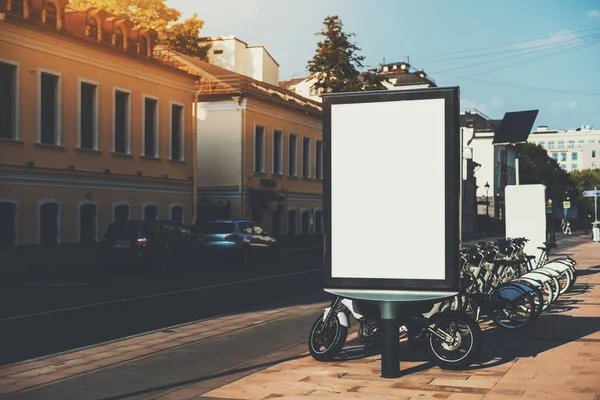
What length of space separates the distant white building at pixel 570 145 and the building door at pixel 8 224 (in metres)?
162

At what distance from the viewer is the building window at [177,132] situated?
3988 centimetres

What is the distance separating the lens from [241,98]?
44.5m

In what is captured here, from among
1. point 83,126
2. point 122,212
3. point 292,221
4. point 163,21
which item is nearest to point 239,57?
point 163,21

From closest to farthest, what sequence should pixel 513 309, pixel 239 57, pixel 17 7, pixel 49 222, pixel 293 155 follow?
pixel 513 309 → pixel 17 7 → pixel 49 222 → pixel 293 155 → pixel 239 57

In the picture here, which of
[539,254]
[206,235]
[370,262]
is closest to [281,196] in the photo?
[206,235]

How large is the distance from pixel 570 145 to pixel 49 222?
168 m

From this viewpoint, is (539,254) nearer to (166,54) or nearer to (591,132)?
(166,54)

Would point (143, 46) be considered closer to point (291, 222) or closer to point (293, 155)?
point (293, 155)

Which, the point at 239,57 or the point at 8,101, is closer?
the point at 8,101

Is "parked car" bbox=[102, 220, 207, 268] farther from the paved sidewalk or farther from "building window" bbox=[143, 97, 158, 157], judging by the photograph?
the paved sidewalk

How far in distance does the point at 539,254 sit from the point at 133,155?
20053mm

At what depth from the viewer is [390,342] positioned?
8.65m

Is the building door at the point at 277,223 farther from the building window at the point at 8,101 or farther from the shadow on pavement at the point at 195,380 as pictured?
the shadow on pavement at the point at 195,380

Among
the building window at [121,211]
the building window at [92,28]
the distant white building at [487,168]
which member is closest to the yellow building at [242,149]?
the building window at [121,211]
